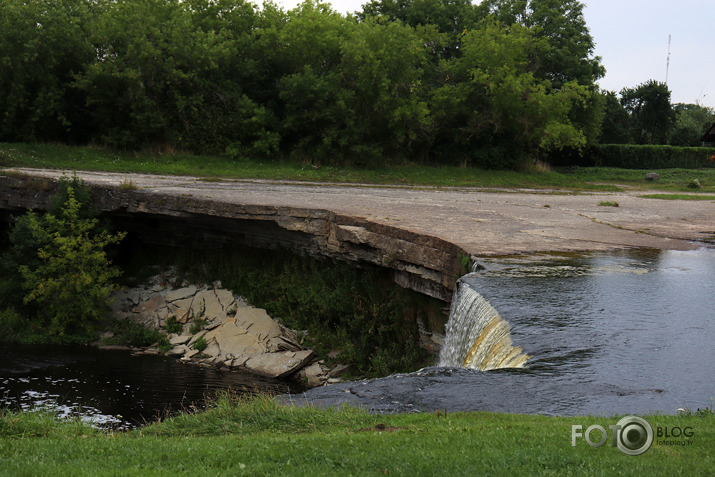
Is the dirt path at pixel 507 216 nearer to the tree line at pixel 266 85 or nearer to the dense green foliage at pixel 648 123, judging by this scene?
the tree line at pixel 266 85

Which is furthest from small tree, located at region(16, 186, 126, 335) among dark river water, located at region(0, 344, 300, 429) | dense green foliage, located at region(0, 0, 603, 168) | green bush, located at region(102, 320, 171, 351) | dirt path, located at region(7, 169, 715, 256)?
dense green foliage, located at region(0, 0, 603, 168)

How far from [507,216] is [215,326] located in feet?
24.0

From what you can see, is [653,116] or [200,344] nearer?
[200,344]

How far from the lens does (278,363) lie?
14.1 m

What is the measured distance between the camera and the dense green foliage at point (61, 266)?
628 inches

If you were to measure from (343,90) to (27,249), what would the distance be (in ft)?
53.1

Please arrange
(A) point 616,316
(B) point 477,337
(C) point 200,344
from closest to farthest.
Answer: (A) point 616,316 → (B) point 477,337 → (C) point 200,344

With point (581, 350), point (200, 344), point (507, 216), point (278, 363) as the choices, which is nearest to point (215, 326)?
point (200, 344)

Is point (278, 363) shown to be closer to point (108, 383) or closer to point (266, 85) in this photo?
point (108, 383)

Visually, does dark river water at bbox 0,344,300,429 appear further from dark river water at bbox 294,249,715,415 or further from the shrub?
dark river water at bbox 294,249,715,415

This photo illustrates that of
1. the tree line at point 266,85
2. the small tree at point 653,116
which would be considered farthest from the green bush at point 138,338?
the small tree at point 653,116

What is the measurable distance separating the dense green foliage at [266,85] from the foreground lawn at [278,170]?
1.14 meters

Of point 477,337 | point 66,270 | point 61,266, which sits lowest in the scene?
point 66,270

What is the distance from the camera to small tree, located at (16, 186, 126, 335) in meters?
15.9
